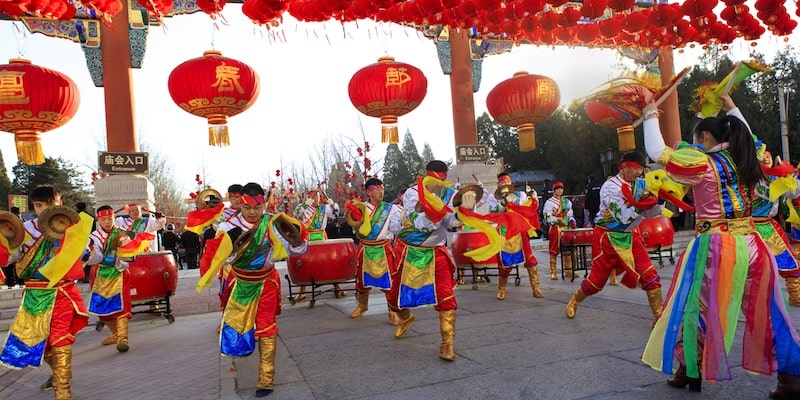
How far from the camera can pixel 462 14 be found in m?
6.64

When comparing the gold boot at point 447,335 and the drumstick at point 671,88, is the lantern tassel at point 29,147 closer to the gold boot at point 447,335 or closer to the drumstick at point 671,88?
the gold boot at point 447,335

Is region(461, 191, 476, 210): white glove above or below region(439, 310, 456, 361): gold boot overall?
above

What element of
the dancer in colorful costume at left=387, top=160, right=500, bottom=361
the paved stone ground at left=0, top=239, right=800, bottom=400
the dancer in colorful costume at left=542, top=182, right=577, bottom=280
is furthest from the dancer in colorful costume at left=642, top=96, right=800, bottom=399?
the dancer in colorful costume at left=542, top=182, right=577, bottom=280

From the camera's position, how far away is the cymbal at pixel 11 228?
366 cm

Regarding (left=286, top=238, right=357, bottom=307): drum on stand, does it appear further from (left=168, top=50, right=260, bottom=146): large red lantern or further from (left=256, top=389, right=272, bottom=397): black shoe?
(left=256, top=389, right=272, bottom=397): black shoe

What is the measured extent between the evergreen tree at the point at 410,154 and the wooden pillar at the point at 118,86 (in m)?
31.5

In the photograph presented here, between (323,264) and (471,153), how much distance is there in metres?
6.89

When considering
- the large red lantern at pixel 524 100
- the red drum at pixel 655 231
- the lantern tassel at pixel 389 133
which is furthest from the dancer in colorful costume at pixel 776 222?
the lantern tassel at pixel 389 133

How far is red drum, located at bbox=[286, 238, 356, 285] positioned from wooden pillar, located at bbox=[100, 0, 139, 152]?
16.5 ft

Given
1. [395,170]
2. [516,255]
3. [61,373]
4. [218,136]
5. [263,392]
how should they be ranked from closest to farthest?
[263,392], [61,373], [516,255], [218,136], [395,170]

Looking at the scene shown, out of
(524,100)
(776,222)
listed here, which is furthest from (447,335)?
(524,100)

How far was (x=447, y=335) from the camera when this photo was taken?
4.22 meters

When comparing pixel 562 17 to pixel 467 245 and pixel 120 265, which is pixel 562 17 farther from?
pixel 120 265

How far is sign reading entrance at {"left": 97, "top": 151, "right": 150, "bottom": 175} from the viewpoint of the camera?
9977 mm
